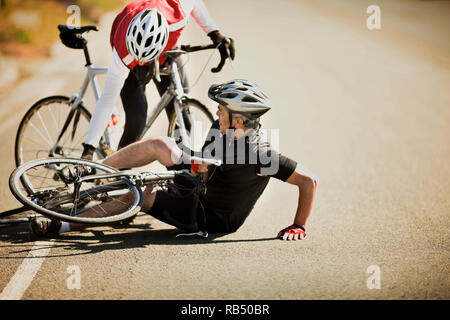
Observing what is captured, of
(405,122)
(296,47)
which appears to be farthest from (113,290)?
(296,47)

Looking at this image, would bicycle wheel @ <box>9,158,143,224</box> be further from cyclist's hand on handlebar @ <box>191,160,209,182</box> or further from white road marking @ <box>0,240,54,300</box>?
cyclist's hand on handlebar @ <box>191,160,209,182</box>

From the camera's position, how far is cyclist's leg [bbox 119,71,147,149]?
5930 mm

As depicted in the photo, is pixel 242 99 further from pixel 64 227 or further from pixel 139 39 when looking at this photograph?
pixel 64 227

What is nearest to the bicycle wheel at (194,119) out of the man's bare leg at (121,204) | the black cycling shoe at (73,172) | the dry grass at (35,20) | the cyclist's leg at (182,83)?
the cyclist's leg at (182,83)

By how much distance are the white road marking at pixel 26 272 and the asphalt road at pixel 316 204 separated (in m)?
0.01

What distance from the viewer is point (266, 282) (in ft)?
14.3

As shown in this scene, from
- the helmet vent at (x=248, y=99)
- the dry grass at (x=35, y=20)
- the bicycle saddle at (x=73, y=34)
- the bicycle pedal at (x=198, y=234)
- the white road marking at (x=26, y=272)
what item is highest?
the dry grass at (x=35, y=20)

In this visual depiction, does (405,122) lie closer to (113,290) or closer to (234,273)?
(234,273)

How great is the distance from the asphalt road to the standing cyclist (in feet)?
3.28

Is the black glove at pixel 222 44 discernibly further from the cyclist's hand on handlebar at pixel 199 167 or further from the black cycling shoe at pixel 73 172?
the black cycling shoe at pixel 73 172

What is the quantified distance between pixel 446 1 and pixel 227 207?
19.9 m

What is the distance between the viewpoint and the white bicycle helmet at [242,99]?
5027 millimetres

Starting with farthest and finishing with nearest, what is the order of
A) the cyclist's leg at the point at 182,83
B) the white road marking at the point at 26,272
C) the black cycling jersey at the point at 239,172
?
the cyclist's leg at the point at 182,83
the black cycling jersey at the point at 239,172
the white road marking at the point at 26,272

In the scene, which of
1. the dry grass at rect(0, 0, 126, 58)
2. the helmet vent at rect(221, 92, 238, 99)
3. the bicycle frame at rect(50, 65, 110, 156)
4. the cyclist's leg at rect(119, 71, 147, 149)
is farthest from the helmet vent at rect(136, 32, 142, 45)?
the dry grass at rect(0, 0, 126, 58)
